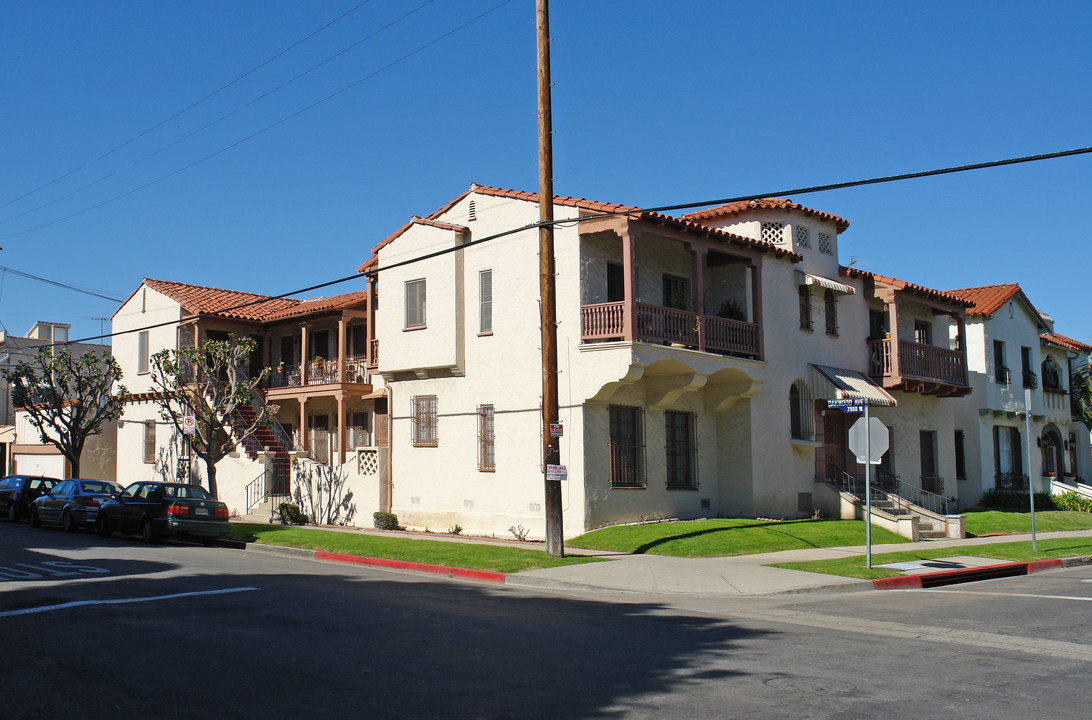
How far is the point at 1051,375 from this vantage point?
4000cm

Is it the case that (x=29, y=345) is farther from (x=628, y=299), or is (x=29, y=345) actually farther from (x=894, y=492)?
(x=894, y=492)

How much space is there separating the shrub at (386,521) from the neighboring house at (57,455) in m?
17.0

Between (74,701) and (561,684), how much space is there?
3747 millimetres

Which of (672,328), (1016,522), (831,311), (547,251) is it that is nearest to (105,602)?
(547,251)

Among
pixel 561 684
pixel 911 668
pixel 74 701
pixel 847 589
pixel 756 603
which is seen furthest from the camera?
pixel 847 589

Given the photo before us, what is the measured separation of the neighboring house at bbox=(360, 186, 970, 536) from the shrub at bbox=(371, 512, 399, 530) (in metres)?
0.28

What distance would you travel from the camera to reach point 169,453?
34125 mm

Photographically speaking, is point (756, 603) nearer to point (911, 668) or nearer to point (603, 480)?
point (911, 668)

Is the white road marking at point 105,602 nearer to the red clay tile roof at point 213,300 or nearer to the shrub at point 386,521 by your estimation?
the shrub at point 386,521

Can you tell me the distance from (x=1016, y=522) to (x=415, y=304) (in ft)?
64.1

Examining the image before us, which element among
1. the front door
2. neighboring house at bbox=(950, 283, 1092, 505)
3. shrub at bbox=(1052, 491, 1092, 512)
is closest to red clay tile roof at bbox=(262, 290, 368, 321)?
the front door

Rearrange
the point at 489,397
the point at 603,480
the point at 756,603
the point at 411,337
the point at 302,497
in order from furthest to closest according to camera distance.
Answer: the point at 302,497 < the point at 411,337 < the point at 489,397 < the point at 603,480 < the point at 756,603

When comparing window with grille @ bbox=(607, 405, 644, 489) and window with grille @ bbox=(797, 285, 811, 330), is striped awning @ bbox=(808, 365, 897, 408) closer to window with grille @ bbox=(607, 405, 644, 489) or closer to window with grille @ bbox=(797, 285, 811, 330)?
window with grille @ bbox=(797, 285, 811, 330)

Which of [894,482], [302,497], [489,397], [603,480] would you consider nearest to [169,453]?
[302,497]
